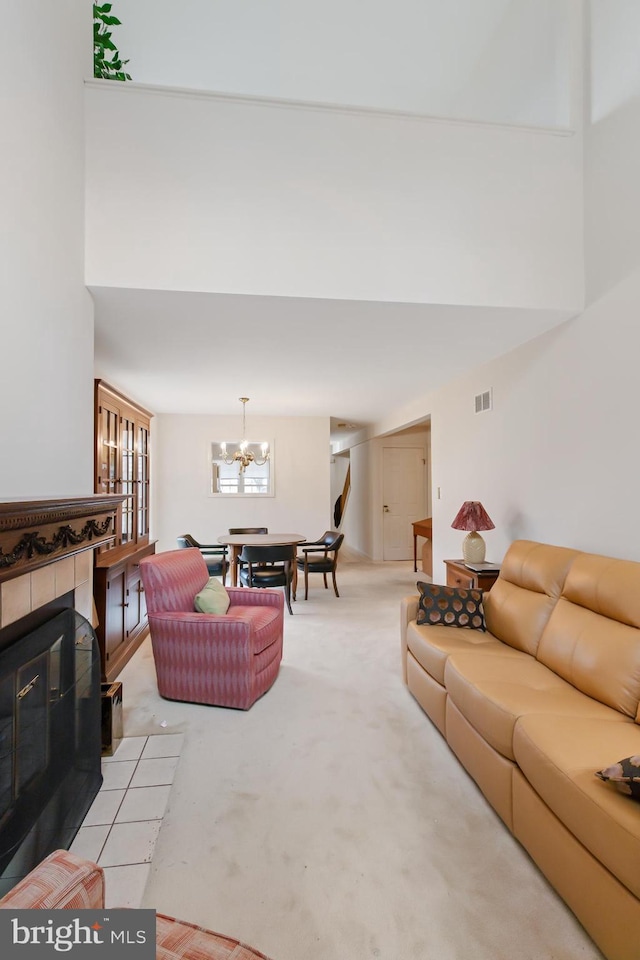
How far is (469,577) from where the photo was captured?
11.3 feet

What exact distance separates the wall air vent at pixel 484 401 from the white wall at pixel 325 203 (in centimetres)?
122

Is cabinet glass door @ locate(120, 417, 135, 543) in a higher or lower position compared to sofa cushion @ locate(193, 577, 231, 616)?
higher

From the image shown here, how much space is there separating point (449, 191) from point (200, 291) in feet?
5.06

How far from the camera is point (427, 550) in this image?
21.5 ft

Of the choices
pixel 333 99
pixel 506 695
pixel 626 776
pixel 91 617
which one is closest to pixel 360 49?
pixel 333 99

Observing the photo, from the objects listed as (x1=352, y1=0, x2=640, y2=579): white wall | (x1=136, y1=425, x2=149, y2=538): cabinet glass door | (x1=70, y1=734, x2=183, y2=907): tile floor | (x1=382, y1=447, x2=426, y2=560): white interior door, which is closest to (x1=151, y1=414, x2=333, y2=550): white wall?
(x1=382, y1=447, x2=426, y2=560): white interior door

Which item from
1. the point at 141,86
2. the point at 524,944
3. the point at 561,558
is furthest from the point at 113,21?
the point at 524,944

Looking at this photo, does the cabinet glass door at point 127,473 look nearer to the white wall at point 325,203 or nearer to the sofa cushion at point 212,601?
the sofa cushion at point 212,601

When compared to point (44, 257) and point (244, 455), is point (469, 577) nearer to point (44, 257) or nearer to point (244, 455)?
point (44, 257)

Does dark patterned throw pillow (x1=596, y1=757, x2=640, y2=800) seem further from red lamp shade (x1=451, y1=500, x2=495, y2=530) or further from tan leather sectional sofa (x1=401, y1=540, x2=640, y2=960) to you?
red lamp shade (x1=451, y1=500, x2=495, y2=530)

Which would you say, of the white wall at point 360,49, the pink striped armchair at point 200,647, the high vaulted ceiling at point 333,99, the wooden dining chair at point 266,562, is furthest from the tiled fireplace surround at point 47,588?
the white wall at point 360,49

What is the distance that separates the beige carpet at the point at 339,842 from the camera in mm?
1362

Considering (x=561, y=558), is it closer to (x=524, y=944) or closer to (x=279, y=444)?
(x=524, y=944)

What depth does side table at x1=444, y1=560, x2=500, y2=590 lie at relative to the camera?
334 cm
